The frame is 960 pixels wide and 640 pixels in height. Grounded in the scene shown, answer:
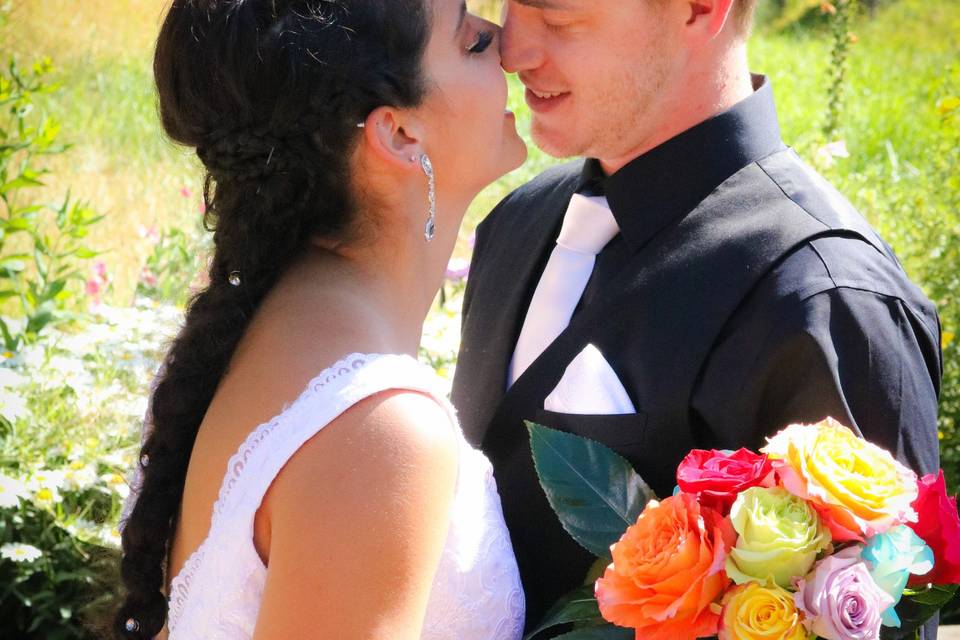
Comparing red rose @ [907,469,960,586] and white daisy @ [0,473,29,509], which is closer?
red rose @ [907,469,960,586]

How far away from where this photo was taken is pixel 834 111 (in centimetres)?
468

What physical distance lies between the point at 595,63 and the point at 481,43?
0.37m

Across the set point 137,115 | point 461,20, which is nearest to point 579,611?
point 461,20

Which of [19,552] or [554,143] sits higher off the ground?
[554,143]

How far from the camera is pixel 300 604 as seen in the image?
1.72 metres

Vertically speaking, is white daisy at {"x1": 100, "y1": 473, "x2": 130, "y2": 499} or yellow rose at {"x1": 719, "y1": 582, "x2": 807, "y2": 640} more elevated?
yellow rose at {"x1": 719, "y1": 582, "x2": 807, "y2": 640}

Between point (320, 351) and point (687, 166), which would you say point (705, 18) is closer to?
point (687, 166)

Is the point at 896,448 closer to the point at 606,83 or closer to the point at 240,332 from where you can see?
the point at 606,83

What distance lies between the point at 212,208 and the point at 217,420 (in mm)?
438

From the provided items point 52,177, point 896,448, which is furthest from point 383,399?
point 52,177

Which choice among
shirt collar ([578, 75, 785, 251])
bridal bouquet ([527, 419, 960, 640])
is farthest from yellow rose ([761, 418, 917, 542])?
shirt collar ([578, 75, 785, 251])

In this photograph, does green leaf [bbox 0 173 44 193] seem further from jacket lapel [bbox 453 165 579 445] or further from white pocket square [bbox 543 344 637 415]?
white pocket square [bbox 543 344 637 415]

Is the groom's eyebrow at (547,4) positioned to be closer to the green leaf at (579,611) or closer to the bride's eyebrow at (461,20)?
the bride's eyebrow at (461,20)

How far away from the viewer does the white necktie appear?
7.97 ft
